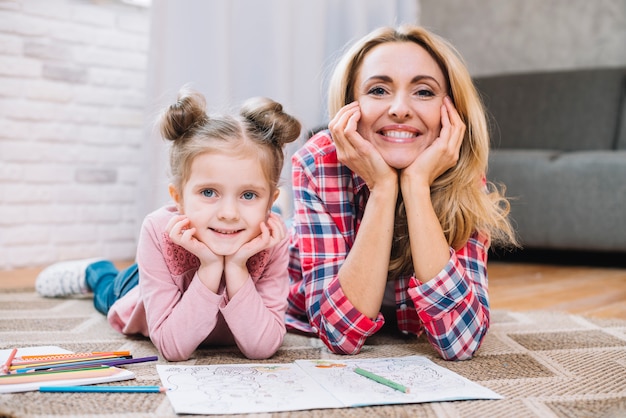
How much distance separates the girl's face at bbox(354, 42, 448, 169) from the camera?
1271 mm

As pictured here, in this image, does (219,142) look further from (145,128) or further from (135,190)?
(135,190)

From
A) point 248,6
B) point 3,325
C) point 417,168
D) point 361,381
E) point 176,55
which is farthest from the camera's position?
point 248,6

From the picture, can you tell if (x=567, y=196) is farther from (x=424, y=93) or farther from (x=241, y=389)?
(x=241, y=389)

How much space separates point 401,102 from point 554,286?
135cm

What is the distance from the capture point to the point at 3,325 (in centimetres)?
148

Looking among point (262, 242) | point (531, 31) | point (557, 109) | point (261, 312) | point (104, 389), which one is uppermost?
point (531, 31)

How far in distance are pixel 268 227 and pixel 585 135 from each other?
2.41 metres

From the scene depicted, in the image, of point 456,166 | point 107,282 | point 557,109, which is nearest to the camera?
point 456,166

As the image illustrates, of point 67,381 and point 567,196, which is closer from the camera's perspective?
point 67,381

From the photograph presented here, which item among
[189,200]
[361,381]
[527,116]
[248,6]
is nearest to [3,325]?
[189,200]

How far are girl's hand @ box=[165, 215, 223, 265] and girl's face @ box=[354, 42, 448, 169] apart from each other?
15.4 inches

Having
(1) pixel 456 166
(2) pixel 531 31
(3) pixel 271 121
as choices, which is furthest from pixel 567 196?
(3) pixel 271 121

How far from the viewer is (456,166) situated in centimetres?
134

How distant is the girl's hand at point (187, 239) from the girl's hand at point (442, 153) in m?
0.40
